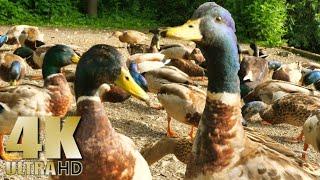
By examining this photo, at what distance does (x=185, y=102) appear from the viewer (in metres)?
6.65

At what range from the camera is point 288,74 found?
396 inches

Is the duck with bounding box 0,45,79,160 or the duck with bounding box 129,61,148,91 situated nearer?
the duck with bounding box 0,45,79,160

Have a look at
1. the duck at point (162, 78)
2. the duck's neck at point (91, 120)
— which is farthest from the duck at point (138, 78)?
the duck's neck at point (91, 120)

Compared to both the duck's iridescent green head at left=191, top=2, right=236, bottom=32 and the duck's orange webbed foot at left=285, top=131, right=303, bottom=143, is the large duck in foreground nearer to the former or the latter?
the duck's iridescent green head at left=191, top=2, right=236, bottom=32

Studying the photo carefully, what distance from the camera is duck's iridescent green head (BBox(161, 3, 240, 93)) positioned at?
10.1 ft

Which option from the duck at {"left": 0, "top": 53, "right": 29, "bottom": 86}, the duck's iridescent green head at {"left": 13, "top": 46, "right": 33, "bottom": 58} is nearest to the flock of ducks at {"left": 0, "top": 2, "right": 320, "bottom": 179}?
the duck at {"left": 0, "top": 53, "right": 29, "bottom": 86}

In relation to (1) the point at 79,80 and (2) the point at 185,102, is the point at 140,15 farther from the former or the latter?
(1) the point at 79,80

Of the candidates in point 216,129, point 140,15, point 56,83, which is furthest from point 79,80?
point 140,15

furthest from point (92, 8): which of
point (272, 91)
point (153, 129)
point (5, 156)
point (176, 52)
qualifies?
point (5, 156)

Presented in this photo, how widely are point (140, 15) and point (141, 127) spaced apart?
14217mm

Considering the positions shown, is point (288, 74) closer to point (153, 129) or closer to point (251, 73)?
point (251, 73)

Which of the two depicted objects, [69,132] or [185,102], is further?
[185,102]

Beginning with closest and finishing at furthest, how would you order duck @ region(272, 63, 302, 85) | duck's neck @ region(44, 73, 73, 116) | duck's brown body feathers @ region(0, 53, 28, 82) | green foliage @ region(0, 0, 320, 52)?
duck's neck @ region(44, 73, 73, 116) → duck's brown body feathers @ region(0, 53, 28, 82) → duck @ region(272, 63, 302, 85) → green foliage @ region(0, 0, 320, 52)

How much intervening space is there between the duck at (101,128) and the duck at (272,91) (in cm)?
462
